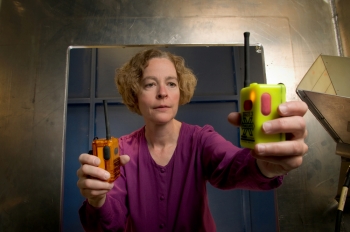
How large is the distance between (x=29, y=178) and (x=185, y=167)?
0.55m

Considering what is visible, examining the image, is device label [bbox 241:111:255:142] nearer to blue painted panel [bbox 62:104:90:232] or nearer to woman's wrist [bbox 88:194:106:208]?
woman's wrist [bbox 88:194:106:208]

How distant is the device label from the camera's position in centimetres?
36

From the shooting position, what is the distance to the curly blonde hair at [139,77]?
774 millimetres

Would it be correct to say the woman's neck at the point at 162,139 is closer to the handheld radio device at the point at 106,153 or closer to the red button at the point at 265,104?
the handheld radio device at the point at 106,153

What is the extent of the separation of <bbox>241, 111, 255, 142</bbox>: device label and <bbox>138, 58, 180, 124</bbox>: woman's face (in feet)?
1.11

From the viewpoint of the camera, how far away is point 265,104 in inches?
13.7

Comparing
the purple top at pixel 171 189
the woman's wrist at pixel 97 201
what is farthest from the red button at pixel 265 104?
the woman's wrist at pixel 97 201

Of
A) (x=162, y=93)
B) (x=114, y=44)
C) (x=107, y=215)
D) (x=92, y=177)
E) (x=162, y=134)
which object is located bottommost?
(x=107, y=215)

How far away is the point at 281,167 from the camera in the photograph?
40 centimetres

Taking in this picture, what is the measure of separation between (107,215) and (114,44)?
603 millimetres

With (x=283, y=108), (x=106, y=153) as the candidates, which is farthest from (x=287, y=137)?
(x=106, y=153)

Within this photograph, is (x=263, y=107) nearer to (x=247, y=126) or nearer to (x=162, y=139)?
(x=247, y=126)

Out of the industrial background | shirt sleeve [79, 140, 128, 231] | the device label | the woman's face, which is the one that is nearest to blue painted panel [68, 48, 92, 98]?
the industrial background

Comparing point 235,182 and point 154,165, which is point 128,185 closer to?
point 154,165
